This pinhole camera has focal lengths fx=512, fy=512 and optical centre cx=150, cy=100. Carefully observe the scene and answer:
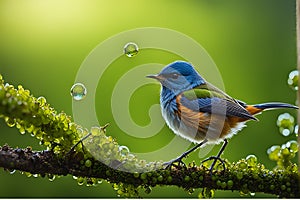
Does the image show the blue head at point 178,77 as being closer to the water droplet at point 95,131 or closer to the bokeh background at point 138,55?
the water droplet at point 95,131

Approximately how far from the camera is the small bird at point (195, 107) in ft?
2.05

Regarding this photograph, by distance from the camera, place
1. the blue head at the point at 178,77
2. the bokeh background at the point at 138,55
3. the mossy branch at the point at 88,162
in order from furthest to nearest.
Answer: the bokeh background at the point at 138,55 < the blue head at the point at 178,77 < the mossy branch at the point at 88,162

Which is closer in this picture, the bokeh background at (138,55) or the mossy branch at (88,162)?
the mossy branch at (88,162)

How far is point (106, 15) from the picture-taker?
1.25 metres

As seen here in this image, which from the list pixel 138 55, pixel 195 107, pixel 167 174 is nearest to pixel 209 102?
pixel 195 107

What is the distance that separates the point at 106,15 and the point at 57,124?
2.47ft

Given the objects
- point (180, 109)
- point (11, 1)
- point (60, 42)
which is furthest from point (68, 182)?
point (180, 109)

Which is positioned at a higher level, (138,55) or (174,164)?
(138,55)

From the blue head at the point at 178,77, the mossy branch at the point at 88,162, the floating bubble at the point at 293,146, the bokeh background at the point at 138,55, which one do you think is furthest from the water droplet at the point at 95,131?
the bokeh background at the point at 138,55

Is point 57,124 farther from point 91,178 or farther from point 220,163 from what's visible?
point 220,163

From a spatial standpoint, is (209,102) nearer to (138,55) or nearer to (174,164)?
(174,164)

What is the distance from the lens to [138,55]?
1.10 meters

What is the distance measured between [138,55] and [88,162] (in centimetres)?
59

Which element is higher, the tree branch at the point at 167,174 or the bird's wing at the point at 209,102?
the bird's wing at the point at 209,102
